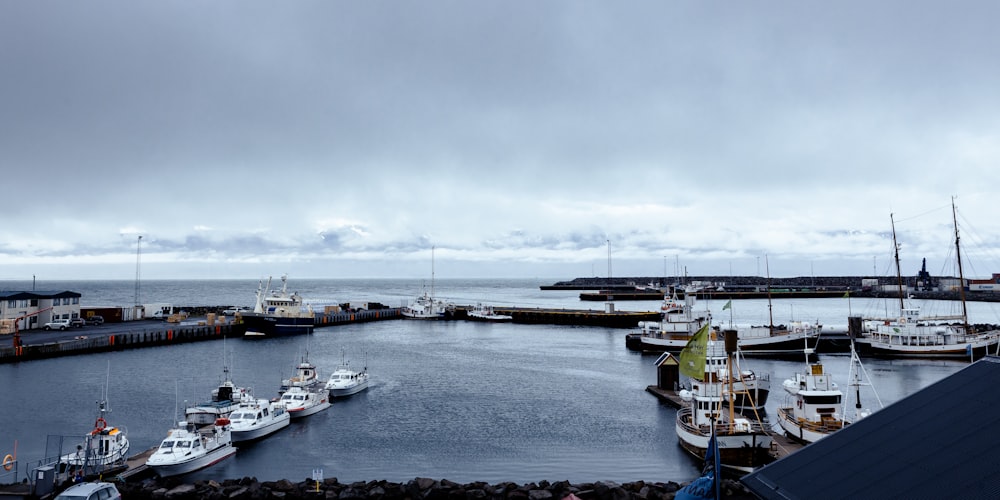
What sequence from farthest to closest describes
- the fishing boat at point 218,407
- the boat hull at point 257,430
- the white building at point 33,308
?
the white building at point 33,308 → the fishing boat at point 218,407 → the boat hull at point 257,430

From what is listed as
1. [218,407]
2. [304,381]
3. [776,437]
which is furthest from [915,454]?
[304,381]

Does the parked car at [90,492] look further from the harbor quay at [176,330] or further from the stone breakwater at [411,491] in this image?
the harbor quay at [176,330]

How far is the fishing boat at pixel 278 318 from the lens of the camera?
91000mm

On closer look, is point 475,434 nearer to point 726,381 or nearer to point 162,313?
point 726,381

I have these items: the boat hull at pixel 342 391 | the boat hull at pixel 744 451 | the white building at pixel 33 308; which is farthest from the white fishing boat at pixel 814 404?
the white building at pixel 33 308

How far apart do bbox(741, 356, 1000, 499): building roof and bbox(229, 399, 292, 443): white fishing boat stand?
102 ft

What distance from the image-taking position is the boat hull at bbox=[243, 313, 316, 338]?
9075cm

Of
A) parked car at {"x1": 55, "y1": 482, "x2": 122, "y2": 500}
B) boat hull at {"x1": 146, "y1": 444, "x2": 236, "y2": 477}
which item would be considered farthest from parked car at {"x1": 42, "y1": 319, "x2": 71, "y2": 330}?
parked car at {"x1": 55, "y1": 482, "x2": 122, "y2": 500}

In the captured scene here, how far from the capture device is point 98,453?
26.1m

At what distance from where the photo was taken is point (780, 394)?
46.5m

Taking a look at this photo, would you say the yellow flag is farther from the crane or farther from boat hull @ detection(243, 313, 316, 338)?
boat hull @ detection(243, 313, 316, 338)

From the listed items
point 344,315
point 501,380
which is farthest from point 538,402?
point 344,315

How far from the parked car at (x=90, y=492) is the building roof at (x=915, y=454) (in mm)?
19297

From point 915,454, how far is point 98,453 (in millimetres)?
29773
